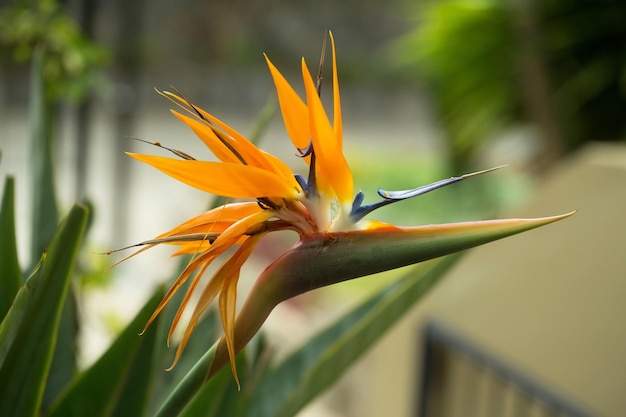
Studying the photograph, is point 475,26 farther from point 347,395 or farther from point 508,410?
point 508,410

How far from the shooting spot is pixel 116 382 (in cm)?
42

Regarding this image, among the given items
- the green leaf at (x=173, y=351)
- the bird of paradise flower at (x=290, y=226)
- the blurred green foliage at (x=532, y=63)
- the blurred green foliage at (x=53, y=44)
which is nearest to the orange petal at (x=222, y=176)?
the bird of paradise flower at (x=290, y=226)

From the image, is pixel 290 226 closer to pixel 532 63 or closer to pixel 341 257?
pixel 341 257

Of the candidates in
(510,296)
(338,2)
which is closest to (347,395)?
(510,296)

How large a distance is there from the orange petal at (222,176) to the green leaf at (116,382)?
115mm

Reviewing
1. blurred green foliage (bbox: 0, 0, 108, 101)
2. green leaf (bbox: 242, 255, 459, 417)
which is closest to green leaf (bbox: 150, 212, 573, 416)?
green leaf (bbox: 242, 255, 459, 417)

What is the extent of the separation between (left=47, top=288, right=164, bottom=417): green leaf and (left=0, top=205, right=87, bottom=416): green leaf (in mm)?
26

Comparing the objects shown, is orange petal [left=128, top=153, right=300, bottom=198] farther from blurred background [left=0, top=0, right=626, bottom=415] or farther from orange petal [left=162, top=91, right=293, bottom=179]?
blurred background [left=0, top=0, right=626, bottom=415]

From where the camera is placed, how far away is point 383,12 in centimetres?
624

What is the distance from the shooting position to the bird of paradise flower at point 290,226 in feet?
0.95

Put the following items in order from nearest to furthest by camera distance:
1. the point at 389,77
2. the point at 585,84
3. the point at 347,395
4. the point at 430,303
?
the point at 430,303 → the point at 347,395 → the point at 585,84 → the point at 389,77

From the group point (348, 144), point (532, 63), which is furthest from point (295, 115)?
point (348, 144)

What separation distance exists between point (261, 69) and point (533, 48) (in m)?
3.32

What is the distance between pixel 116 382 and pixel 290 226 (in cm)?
16
